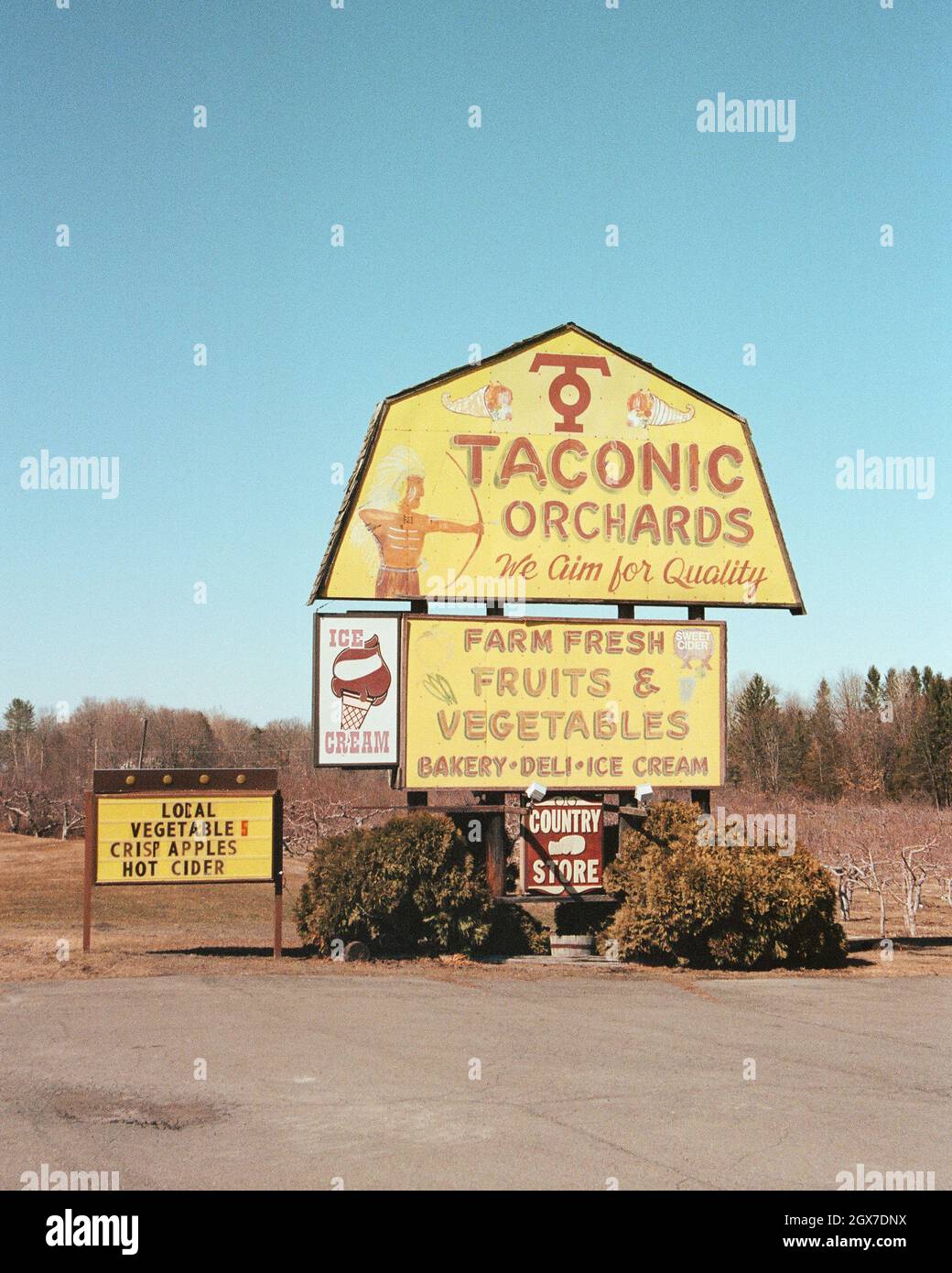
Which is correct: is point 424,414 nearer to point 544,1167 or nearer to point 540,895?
point 540,895

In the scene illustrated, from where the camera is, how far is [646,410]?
19312 millimetres

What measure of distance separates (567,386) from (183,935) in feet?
41.2

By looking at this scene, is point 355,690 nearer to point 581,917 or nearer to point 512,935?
point 512,935

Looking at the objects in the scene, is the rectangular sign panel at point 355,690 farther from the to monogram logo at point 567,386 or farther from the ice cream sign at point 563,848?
the to monogram logo at point 567,386

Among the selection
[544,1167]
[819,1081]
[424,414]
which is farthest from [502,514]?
[544,1167]

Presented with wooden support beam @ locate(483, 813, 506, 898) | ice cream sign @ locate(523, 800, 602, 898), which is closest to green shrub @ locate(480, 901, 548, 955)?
wooden support beam @ locate(483, 813, 506, 898)

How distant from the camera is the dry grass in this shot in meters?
17.0

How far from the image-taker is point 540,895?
61.9 ft

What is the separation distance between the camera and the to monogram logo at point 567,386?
19047 millimetres

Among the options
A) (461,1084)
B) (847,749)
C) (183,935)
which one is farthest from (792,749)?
(461,1084)

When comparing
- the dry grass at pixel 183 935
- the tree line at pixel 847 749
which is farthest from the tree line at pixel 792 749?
the dry grass at pixel 183 935

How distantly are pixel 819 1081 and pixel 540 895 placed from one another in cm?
822
